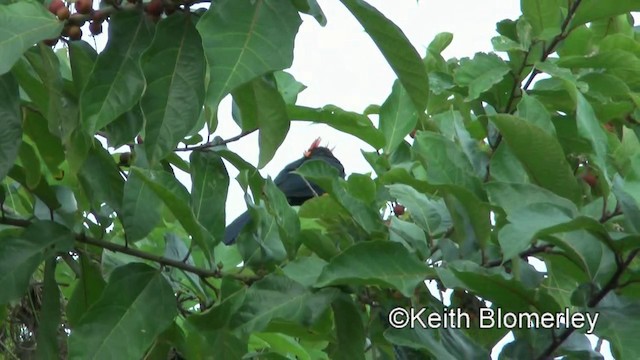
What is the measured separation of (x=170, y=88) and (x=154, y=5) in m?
0.08

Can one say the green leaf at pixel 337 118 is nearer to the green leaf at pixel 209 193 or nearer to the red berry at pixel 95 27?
the green leaf at pixel 209 193

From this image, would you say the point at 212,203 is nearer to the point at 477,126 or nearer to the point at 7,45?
the point at 7,45

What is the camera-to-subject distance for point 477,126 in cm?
159

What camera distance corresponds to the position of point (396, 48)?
0.95 metres

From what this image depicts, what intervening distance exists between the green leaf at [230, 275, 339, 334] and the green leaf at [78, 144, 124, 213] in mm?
192

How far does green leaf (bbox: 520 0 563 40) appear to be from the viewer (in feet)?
5.03

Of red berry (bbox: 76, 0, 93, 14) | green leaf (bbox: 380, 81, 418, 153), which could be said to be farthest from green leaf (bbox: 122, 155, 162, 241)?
green leaf (bbox: 380, 81, 418, 153)

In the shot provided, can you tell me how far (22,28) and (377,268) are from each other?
0.40m

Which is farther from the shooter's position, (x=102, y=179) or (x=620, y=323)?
(x=102, y=179)

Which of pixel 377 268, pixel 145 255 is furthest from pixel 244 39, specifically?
pixel 145 255

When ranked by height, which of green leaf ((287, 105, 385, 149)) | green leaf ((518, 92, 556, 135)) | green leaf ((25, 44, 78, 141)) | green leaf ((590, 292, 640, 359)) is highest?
green leaf ((25, 44, 78, 141))

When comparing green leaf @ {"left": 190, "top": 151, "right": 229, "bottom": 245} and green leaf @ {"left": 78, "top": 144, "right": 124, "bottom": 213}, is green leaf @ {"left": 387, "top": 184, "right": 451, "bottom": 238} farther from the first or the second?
green leaf @ {"left": 78, "top": 144, "right": 124, "bottom": 213}

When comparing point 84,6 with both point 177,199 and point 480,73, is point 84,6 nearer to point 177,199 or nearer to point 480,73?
point 177,199

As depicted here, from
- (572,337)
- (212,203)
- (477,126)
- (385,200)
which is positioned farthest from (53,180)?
(572,337)
